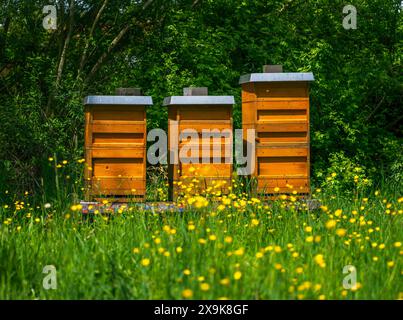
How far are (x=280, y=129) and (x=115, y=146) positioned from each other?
1799 millimetres

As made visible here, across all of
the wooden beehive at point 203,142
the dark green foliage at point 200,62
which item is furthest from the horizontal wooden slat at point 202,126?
the dark green foliage at point 200,62

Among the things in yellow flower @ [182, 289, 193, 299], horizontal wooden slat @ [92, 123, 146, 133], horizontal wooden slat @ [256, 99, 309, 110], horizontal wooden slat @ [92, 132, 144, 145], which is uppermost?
horizontal wooden slat @ [256, 99, 309, 110]

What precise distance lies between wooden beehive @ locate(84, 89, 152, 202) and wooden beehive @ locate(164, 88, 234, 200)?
358 mm

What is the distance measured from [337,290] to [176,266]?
102cm

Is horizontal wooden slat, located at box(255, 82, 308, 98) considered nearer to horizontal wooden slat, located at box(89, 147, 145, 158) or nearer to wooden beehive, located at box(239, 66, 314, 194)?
wooden beehive, located at box(239, 66, 314, 194)

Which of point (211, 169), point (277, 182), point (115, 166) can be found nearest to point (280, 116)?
point (277, 182)

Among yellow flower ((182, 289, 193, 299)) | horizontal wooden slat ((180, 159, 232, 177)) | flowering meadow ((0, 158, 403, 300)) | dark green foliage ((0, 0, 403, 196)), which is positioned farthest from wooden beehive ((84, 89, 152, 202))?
yellow flower ((182, 289, 193, 299))

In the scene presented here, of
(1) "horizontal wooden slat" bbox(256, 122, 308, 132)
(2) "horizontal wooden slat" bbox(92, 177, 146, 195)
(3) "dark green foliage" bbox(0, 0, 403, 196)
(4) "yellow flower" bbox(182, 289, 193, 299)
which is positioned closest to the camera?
(4) "yellow flower" bbox(182, 289, 193, 299)

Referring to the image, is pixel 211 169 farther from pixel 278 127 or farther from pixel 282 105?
pixel 282 105

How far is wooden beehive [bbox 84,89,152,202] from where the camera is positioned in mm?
7625

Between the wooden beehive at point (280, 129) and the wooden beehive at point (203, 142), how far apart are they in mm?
333

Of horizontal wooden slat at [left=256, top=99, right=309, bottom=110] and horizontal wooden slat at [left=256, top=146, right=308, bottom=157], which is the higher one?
horizontal wooden slat at [left=256, top=99, right=309, bottom=110]

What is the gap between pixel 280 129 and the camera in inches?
307

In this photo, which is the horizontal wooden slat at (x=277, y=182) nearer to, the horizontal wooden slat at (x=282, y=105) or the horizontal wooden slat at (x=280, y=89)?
the horizontal wooden slat at (x=282, y=105)
